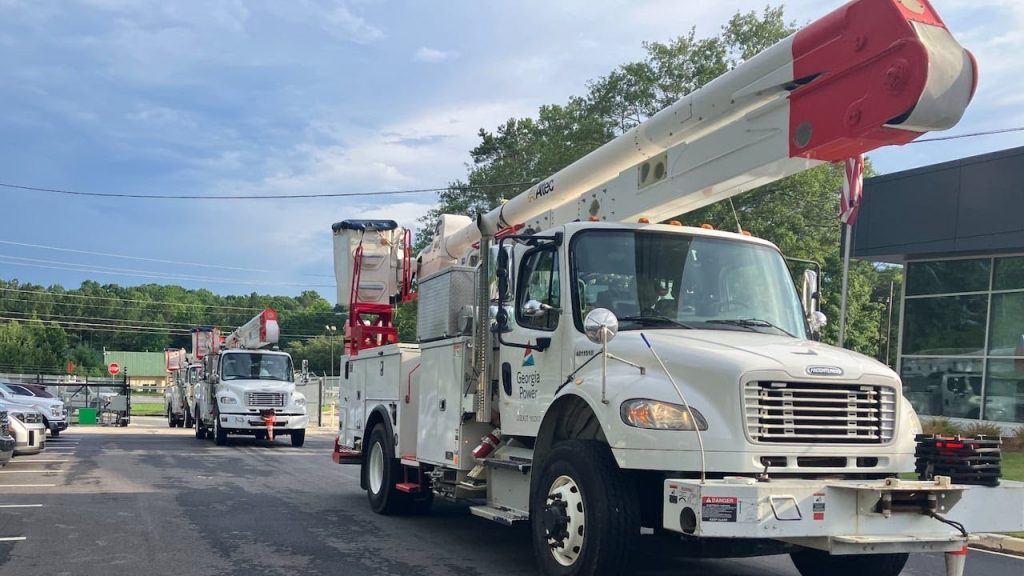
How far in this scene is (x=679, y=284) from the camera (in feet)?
23.7

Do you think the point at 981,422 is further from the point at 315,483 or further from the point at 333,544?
the point at 333,544

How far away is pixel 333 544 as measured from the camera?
878 centimetres

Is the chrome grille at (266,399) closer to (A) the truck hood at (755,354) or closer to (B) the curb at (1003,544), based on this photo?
(B) the curb at (1003,544)

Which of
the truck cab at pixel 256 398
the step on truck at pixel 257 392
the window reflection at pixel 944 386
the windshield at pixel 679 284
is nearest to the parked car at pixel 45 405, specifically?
the step on truck at pixel 257 392

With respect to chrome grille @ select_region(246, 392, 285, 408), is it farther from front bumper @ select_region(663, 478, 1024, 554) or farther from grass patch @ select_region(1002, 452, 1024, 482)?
front bumper @ select_region(663, 478, 1024, 554)

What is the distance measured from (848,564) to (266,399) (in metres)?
19.3

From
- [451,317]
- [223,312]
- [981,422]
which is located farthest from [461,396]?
[223,312]

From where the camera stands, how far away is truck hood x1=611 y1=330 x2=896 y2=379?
595 centimetres

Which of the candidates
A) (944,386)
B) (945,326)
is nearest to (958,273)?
(945,326)

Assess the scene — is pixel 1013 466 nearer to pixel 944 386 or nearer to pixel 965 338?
pixel 965 338

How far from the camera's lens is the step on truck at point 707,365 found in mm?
5609

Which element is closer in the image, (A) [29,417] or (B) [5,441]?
(B) [5,441]

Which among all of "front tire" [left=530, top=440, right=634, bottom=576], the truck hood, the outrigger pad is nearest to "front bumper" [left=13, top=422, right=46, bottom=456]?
"front tire" [left=530, top=440, right=634, bottom=576]

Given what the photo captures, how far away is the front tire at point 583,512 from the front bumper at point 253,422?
18.1 metres
